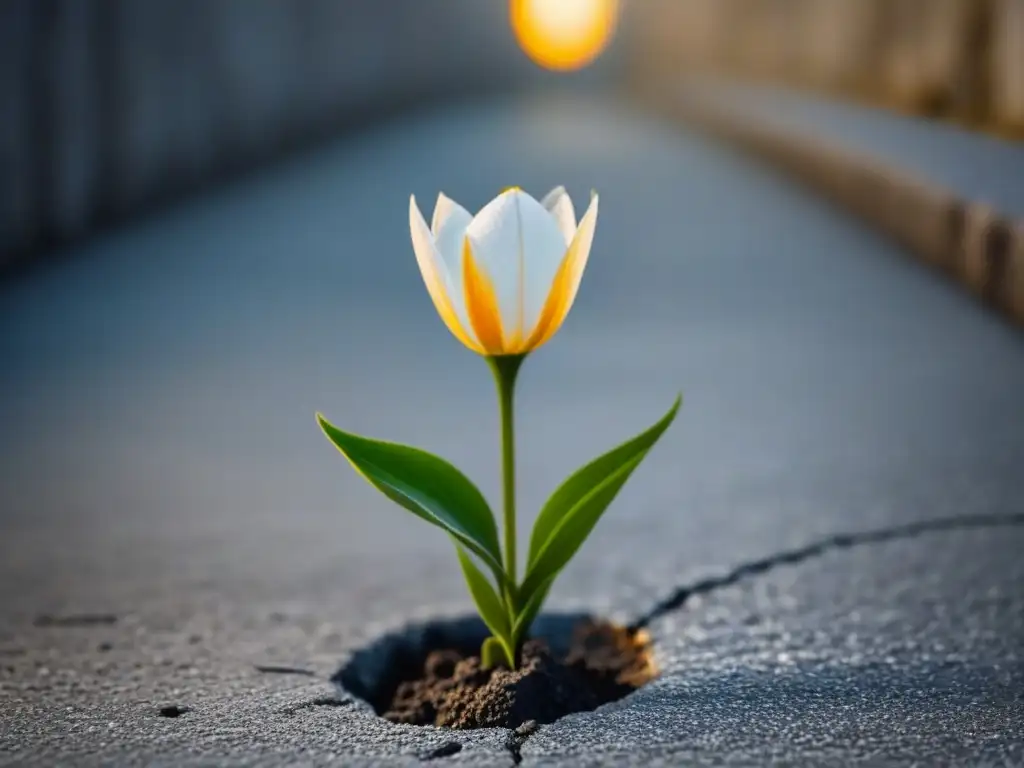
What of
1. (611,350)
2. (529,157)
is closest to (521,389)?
(611,350)

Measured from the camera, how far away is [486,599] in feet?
3.34

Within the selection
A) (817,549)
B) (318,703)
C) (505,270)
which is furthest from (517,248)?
(817,549)

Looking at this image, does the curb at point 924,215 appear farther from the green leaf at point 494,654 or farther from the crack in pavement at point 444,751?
the crack in pavement at point 444,751

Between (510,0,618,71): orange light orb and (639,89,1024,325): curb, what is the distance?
550 centimetres

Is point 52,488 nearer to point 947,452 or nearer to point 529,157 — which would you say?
point 947,452

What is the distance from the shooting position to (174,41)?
4.25 meters

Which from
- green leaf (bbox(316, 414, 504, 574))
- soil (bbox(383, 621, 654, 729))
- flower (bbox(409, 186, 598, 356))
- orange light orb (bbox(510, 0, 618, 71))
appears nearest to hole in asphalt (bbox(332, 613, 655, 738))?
soil (bbox(383, 621, 654, 729))

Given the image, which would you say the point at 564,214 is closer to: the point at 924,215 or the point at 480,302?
the point at 480,302

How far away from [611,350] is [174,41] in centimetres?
252

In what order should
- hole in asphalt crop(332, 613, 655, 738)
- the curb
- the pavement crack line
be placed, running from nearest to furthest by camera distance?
1. hole in asphalt crop(332, 613, 655, 738)
2. the pavement crack line
3. the curb

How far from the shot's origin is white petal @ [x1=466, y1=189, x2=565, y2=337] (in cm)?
90

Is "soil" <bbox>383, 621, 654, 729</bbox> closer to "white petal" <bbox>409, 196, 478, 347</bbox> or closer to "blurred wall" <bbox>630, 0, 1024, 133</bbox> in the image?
"white petal" <bbox>409, 196, 478, 347</bbox>

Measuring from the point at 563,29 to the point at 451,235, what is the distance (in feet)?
33.6

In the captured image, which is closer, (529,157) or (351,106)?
(529,157)
